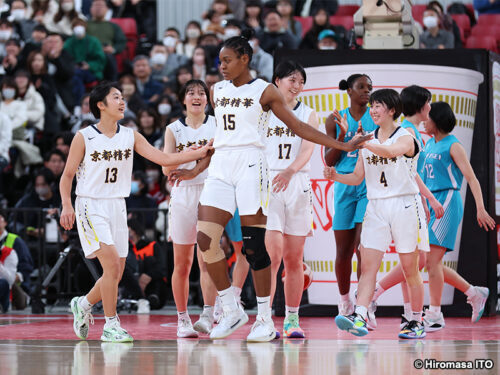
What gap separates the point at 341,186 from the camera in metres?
8.22

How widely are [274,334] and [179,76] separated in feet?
30.3

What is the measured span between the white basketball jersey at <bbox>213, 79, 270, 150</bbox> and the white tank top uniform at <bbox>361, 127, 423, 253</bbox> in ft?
3.16

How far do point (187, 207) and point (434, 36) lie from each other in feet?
32.2

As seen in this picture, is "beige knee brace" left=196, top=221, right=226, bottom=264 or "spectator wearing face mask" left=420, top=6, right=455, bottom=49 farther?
"spectator wearing face mask" left=420, top=6, right=455, bottom=49

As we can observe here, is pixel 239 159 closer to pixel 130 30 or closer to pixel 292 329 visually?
pixel 292 329

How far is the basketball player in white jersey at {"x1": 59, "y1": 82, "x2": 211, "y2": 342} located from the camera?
23.1 feet

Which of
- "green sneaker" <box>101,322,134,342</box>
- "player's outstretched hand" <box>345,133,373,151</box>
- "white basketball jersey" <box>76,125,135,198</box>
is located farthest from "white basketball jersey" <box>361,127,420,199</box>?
"green sneaker" <box>101,322,134,342</box>

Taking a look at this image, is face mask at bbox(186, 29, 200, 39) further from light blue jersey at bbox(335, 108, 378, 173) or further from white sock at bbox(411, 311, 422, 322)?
white sock at bbox(411, 311, 422, 322)

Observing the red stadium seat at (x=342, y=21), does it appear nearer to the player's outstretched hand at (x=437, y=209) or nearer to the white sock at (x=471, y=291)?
the white sock at (x=471, y=291)

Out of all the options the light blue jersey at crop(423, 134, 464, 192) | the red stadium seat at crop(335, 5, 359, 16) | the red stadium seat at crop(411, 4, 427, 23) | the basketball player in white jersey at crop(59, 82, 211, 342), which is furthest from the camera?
the red stadium seat at crop(335, 5, 359, 16)

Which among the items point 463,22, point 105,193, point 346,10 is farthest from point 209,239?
point 346,10

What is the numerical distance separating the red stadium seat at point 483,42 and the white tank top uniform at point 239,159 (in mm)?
11626

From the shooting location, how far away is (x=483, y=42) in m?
17.5

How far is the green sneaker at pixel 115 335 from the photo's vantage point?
694 cm
